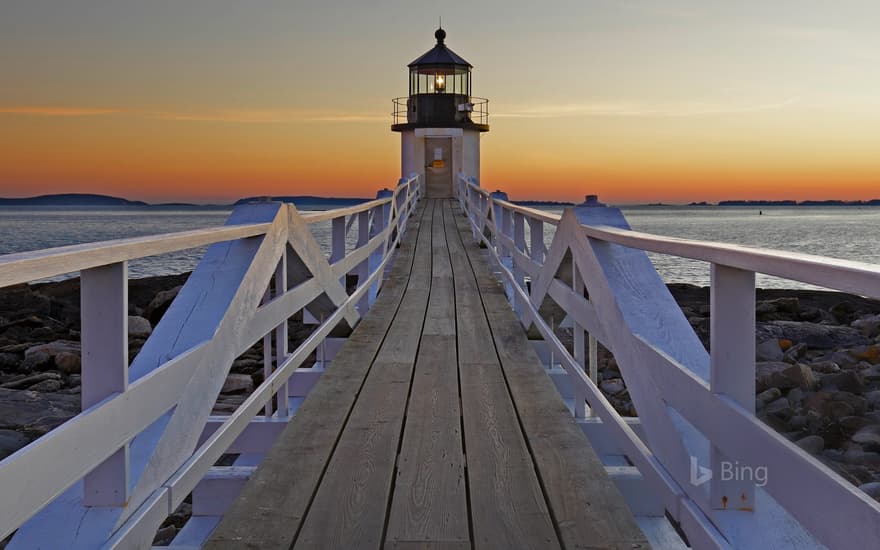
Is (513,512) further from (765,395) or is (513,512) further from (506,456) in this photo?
(765,395)

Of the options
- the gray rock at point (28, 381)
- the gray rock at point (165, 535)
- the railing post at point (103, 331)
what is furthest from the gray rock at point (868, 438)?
the gray rock at point (28, 381)

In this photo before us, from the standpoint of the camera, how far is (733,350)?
67.4 inches

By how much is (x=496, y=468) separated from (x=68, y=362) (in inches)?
394

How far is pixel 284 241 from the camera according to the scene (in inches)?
141

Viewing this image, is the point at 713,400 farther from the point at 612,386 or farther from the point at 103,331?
the point at 612,386

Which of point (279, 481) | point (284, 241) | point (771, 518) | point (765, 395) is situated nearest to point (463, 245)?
point (765, 395)

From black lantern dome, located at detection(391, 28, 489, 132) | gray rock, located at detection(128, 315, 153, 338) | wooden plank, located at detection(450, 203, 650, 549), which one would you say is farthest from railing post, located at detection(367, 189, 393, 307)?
black lantern dome, located at detection(391, 28, 489, 132)

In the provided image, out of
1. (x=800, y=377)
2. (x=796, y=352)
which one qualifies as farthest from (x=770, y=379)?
(x=796, y=352)

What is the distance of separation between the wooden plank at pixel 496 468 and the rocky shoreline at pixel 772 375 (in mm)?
3496

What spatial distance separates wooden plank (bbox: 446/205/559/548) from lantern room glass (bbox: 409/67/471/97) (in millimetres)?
22917

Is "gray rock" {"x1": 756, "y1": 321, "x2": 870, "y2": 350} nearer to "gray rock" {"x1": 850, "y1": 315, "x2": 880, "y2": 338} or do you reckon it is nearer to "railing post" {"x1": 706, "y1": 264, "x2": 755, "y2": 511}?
"gray rock" {"x1": 850, "y1": 315, "x2": 880, "y2": 338}

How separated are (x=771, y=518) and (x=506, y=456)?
53.7 inches

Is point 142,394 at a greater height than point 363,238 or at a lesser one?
lesser

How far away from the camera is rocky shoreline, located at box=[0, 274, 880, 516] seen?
7508 mm
